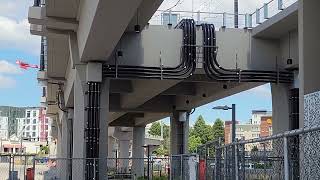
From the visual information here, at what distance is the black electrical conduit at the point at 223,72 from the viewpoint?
84.9 feet

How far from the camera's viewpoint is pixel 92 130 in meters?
24.8

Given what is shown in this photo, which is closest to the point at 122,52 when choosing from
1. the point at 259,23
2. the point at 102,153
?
the point at 102,153

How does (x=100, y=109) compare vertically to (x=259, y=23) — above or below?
below

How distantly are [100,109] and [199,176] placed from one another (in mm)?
7351

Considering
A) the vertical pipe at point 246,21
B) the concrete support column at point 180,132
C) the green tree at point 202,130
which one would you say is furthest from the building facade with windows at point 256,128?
the green tree at point 202,130

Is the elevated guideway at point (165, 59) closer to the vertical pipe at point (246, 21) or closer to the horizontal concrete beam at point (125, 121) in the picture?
the vertical pipe at point (246, 21)

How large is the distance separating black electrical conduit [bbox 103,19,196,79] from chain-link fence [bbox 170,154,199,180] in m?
3.73

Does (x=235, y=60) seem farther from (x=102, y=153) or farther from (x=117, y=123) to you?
(x=117, y=123)

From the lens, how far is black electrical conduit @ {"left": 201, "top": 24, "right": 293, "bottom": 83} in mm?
25875

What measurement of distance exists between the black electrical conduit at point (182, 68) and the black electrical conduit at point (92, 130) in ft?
3.27

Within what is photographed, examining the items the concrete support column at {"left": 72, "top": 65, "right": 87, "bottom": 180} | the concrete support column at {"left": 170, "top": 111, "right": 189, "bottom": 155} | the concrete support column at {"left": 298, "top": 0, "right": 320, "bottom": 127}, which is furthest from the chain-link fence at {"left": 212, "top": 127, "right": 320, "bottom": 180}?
the concrete support column at {"left": 170, "top": 111, "right": 189, "bottom": 155}

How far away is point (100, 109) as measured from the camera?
25.4 meters

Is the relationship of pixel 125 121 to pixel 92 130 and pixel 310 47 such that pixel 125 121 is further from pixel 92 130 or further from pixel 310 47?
pixel 310 47

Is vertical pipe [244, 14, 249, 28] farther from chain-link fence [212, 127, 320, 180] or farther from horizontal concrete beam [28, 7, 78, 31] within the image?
chain-link fence [212, 127, 320, 180]
